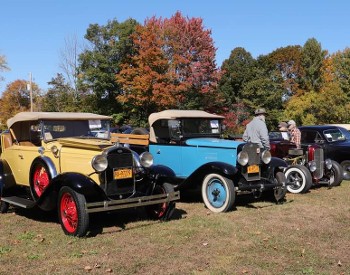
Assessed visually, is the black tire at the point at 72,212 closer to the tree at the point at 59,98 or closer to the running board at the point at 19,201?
the running board at the point at 19,201

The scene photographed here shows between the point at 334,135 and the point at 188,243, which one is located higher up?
the point at 334,135

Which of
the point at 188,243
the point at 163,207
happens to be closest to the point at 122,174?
the point at 163,207

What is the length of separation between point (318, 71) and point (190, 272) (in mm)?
36208

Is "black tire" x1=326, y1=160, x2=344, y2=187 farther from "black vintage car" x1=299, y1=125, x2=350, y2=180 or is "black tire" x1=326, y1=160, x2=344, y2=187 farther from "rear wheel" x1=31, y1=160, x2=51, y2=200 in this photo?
"rear wheel" x1=31, y1=160, x2=51, y2=200

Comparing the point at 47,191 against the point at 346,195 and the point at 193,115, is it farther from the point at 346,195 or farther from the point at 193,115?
the point at 346,195

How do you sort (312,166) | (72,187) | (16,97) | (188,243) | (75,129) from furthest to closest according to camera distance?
(16,97) → (312,166) → (75,129) → (72,187) → (188,243)

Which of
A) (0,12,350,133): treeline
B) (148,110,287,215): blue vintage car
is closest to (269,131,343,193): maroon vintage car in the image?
(148,110,287,215): blue vintage car

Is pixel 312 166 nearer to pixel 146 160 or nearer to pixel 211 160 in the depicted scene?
pixel 211 160

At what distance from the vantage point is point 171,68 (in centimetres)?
2861

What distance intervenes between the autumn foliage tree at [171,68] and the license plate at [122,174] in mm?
21178

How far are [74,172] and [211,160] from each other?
2999 millimetres

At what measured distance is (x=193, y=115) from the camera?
354 inches

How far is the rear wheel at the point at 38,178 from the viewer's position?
6.52 metres

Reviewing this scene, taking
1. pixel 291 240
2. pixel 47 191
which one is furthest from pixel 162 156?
pixel 291 240
